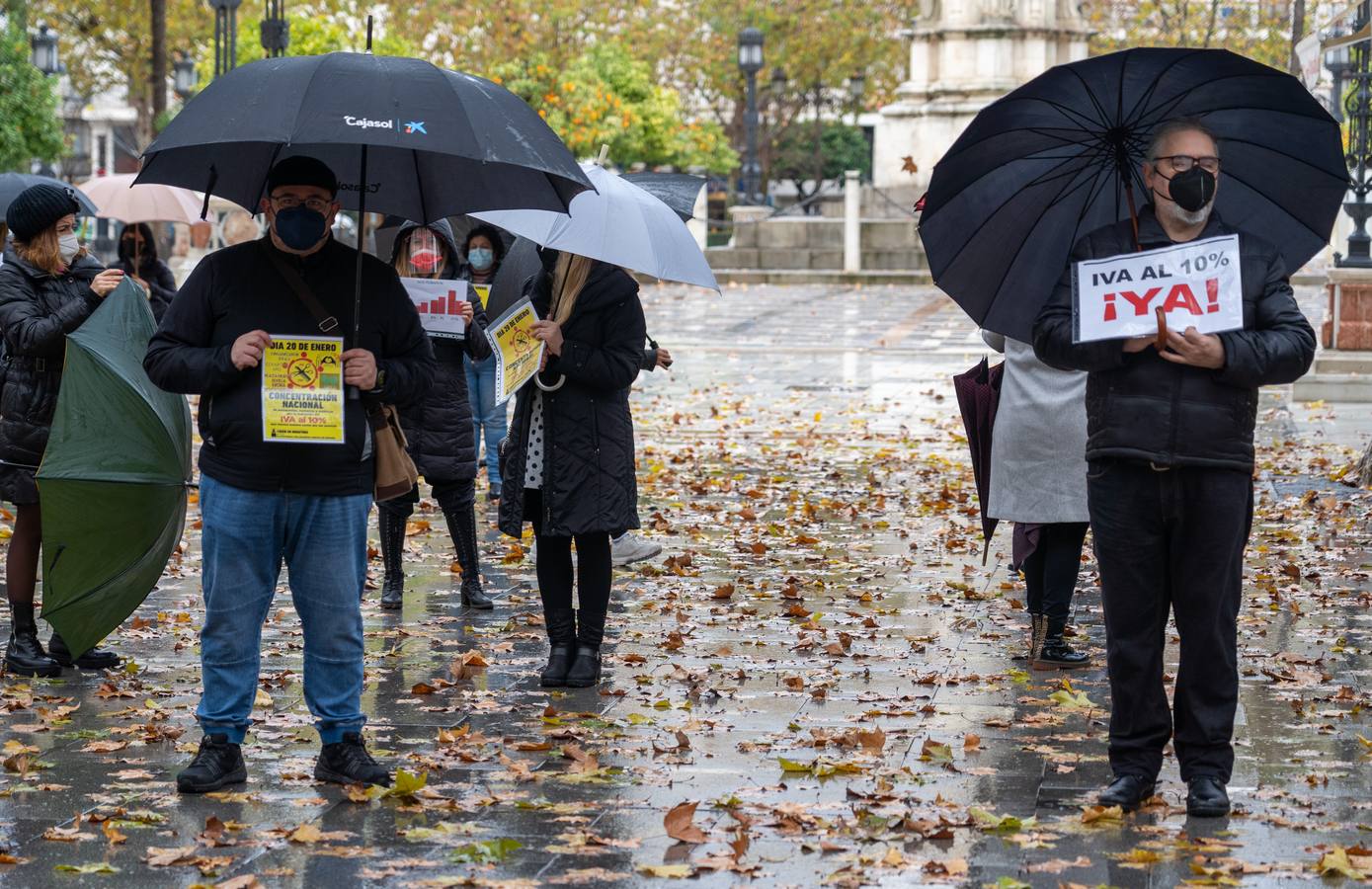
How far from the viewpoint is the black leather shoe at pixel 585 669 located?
7.57 m

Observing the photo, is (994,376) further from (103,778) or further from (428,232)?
(103,778)

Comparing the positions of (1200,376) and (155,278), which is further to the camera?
(155,278)

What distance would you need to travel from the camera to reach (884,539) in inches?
435

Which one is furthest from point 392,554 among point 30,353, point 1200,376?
point 1200,376

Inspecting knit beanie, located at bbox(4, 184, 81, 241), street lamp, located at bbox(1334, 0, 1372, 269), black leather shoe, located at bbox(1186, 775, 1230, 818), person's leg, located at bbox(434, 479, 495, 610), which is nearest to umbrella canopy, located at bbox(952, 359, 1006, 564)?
person's leg, located at bbox(434, 479, 495, 610)

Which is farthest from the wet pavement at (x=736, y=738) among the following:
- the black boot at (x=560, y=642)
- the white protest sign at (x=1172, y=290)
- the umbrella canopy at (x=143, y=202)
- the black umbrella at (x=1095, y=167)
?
the umbrella canopy at (x=143, y=202)

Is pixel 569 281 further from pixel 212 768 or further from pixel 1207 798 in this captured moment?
pixel 1207 798

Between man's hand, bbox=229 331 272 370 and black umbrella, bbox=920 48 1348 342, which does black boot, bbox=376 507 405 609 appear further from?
black umbrella, bbox=920 48 1348 342

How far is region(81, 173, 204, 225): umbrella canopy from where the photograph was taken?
1241 cm

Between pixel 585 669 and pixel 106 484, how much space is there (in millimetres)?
1805

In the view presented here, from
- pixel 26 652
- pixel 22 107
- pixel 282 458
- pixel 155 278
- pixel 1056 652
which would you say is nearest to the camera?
pixel 282 458

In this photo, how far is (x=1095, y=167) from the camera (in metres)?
6.09

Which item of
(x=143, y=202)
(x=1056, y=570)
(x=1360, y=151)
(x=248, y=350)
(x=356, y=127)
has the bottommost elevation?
(x=1056, y=570)

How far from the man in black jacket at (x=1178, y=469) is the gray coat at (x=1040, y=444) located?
6.43 ft
